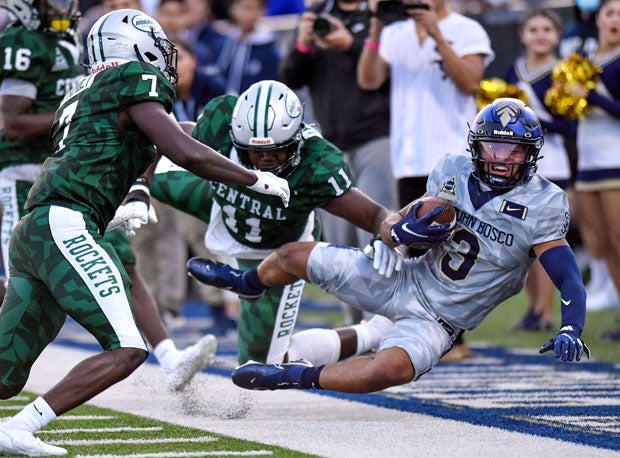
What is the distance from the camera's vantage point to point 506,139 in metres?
4.62

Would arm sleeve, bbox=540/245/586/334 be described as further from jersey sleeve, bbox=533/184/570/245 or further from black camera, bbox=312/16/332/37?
black camera, bbox=312/16/332/37

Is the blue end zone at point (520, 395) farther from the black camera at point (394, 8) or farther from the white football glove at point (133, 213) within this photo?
the black camera at point (394, 8)

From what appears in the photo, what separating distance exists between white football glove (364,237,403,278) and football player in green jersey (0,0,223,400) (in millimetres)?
1256

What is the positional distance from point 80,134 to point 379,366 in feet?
4.58

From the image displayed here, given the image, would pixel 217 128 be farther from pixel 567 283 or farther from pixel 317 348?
pixel 567 283

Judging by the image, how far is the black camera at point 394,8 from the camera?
630 centimetres

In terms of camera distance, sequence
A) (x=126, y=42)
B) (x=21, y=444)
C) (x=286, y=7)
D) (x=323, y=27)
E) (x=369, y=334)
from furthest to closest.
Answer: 1. (x=286, y=7)
2. (x=323, y=27)
3. (x=369, y=334)
4. (x=126, y=42)
5. (x=21, y=444)

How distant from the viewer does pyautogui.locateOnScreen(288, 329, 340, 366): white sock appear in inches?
210

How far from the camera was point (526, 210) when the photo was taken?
456 centimetres

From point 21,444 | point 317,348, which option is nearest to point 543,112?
point 317,348

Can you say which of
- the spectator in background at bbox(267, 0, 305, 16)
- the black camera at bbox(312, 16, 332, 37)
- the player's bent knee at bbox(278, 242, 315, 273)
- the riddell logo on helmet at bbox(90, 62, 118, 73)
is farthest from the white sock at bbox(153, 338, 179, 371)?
the spectator in background at bbox(267, 0, 305, 16)

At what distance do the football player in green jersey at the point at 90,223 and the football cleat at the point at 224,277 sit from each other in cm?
86

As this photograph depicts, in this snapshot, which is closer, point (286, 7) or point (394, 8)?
point (394, 8)

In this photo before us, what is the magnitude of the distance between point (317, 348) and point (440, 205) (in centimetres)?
111
